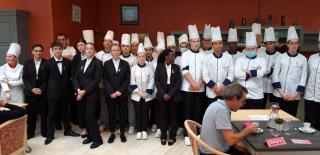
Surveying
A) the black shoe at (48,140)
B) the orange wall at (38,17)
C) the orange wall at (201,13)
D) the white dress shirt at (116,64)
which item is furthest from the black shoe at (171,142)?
the orange wall at (201,13)

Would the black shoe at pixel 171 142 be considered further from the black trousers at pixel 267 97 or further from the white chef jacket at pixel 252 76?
the black trousers at pixel 267 97

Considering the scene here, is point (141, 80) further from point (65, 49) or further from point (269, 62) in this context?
point (269, 62)

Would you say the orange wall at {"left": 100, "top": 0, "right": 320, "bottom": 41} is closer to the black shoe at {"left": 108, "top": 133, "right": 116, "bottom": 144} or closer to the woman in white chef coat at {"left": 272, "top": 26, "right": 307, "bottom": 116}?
the woman in white chef coat at {"left": 272, "top": 26, "right": 307, "bottom": 116}

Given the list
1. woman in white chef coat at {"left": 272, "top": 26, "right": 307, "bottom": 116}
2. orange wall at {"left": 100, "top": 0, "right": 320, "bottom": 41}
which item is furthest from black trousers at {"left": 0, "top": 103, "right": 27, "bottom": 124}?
orange wall at {"left": 100, "top": 0, "right": 320, "bottom": 41}

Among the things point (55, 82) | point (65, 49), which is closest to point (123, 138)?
point (55, 82)

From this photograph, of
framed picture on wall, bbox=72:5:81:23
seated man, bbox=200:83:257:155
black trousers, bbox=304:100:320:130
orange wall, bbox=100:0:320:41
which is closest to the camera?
seated man, bbox=200:83:257:155

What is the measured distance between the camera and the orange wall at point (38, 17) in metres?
5.07

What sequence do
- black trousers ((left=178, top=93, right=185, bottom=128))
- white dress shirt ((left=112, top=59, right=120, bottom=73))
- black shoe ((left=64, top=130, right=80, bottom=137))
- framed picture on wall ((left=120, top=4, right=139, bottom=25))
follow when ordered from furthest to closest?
framed picture on wall ((left=120, top=4, right=139, bottom=25)) < black shoe ((left=64, top=130, right=80, bottom=137)) < black trousers ((left=178, top=93, right=185, bottom=128)) < white dress shirt ((left=112, top=59, right=120, bottom=73))

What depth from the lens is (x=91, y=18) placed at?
6762 mm

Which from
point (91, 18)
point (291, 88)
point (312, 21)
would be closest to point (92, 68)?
point (291, 88)

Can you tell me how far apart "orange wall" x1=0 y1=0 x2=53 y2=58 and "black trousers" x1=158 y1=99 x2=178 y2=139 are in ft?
7.51

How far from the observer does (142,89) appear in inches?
170

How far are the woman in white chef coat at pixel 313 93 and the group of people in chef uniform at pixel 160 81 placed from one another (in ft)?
0.04

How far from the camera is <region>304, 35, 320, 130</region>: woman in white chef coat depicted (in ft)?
12.4
